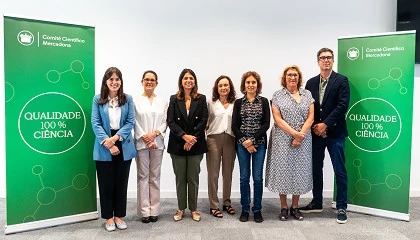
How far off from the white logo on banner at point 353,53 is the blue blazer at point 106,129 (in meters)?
2.42

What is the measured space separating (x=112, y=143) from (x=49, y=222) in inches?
41.0

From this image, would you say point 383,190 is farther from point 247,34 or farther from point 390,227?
point 247,34

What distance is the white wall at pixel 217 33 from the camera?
4188 mm

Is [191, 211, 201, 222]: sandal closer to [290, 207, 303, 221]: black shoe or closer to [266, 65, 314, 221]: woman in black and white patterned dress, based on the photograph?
[266, 65, 314, 221]: woman in black and white patterned dress

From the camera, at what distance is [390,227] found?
316cm

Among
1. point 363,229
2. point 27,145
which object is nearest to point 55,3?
point 27,145

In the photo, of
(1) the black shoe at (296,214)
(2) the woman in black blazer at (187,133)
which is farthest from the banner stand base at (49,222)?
(1) the black shoe at (296,214)

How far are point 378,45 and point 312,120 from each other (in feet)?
3.67

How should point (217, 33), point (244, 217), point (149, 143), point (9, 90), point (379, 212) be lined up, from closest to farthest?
1. point (9, 90)
2. point (149, 143)
3. point (244, 217)
4. point (379, 212)
5. point (217, 33)

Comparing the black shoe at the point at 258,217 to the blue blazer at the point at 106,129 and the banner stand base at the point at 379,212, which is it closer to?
the banner stand base at the point at 379,212

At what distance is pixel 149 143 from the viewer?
3.15m

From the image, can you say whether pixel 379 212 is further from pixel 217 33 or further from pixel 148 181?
pixel 217 33

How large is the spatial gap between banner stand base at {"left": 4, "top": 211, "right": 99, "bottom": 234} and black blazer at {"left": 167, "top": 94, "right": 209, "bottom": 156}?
109 centimetres

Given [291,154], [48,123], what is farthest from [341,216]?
[48,123]
